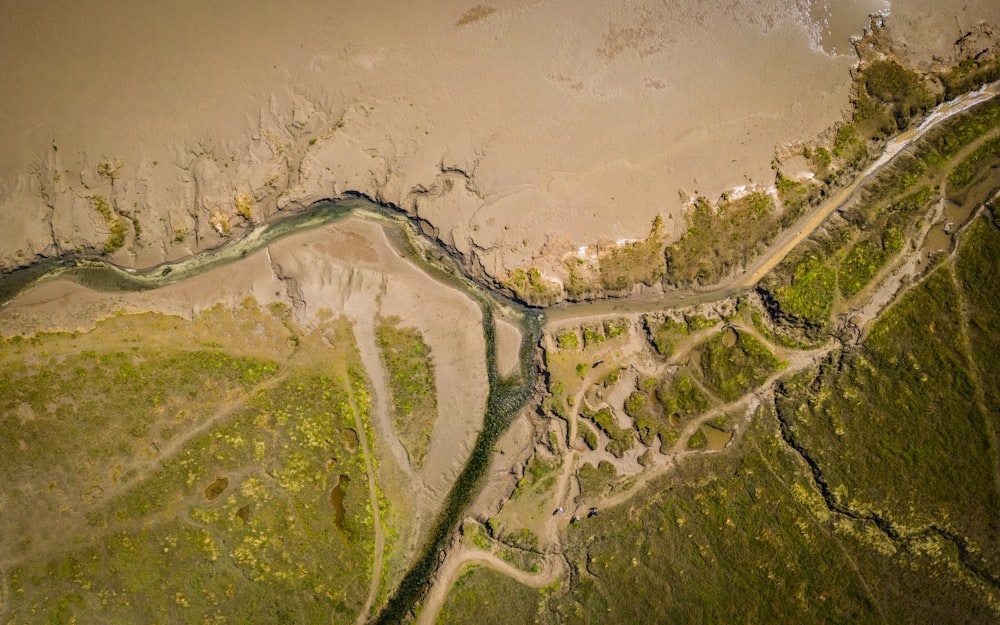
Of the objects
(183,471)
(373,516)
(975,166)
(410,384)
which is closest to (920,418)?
(975,166)

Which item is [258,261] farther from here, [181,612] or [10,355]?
[181,612]

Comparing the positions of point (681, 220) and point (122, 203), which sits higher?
point (122, 203)

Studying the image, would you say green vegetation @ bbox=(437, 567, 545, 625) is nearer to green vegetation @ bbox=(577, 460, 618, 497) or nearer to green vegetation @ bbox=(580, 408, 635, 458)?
green vegetation @ bbox=(577, 460, 618, 497)

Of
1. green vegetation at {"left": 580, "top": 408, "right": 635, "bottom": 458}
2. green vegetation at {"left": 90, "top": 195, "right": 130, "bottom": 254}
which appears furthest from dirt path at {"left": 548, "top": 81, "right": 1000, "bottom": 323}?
green vegetation at {"left": 90, "top": 195, "right": 130, "bottom": 254}

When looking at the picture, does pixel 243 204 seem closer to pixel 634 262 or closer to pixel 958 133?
pixel 634 262

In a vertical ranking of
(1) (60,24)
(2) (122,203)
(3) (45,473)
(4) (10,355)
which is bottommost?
(3) (45,473)

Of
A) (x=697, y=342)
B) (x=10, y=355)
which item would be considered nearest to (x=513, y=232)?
(x=697, y=342)
